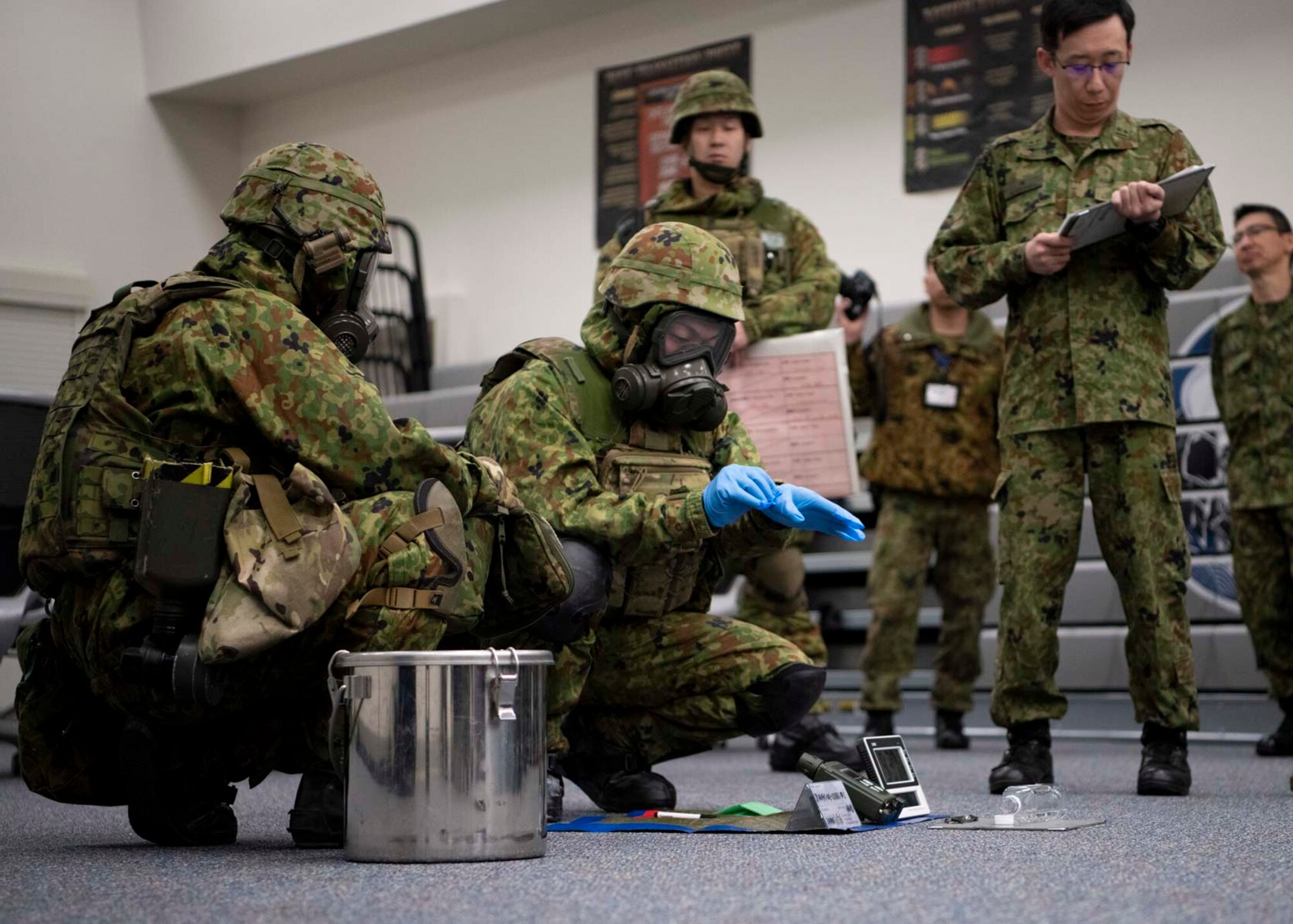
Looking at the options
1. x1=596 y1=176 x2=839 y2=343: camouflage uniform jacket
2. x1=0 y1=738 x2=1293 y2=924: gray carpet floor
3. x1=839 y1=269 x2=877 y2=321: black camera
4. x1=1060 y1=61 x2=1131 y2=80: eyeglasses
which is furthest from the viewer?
x1=839 y1=269 x2=877 y2=321: black camera

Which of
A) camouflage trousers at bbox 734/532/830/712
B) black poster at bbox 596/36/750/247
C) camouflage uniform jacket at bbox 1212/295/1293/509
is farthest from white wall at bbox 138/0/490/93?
camouflage trousers at bbox 734/532/830/712

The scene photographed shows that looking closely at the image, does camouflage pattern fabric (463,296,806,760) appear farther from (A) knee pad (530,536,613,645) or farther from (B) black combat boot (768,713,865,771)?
(B) black combat boot (768,713,865,771)

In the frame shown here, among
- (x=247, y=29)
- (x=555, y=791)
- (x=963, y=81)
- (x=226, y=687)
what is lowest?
(x=555, y=791)

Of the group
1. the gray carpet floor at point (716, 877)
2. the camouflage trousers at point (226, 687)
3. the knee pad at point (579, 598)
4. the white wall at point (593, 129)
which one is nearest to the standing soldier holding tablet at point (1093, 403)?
the gray carpet floor at point (716, 877)

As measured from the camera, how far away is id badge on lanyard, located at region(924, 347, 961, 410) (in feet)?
16.8

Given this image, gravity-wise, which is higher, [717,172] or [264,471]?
[717,172]

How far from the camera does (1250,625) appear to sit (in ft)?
16.3

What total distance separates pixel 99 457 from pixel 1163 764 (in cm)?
220

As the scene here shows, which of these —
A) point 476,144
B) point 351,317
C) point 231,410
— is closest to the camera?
point 231,410

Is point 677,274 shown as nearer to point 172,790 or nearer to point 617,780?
point 617,780

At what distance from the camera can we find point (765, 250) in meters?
4.38

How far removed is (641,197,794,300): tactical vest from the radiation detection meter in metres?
1.74

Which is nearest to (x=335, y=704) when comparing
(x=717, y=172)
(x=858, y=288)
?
(x=717, y=172)

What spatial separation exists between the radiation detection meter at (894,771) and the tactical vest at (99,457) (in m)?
1.23
